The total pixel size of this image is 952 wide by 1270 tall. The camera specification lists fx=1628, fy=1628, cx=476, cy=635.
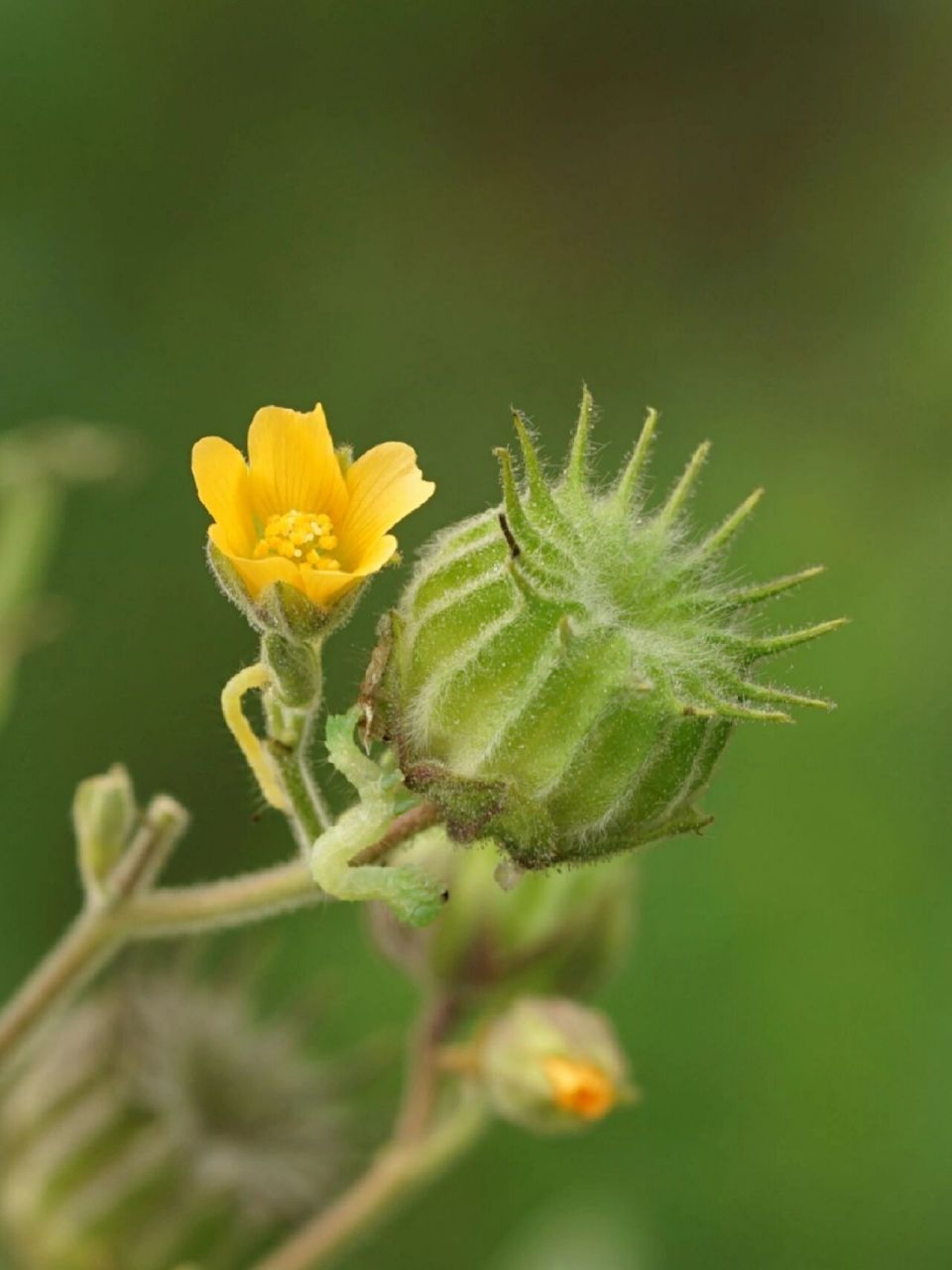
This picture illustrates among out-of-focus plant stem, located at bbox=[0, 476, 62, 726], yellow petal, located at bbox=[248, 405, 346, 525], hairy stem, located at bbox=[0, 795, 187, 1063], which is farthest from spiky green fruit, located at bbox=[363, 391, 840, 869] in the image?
out-of-focus plant stem, located at bbox=[0, 476, 62, 726]

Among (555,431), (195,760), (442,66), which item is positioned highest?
(442,66)

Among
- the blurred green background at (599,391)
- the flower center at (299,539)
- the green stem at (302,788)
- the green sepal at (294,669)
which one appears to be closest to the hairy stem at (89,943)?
the green stem at (302,788)

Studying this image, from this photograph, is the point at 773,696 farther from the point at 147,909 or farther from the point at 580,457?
the point at 147,909

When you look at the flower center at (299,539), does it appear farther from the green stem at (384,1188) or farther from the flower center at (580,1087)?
the green stem at (384,1188)

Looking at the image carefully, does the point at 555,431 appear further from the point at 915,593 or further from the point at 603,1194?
the point at 603,1194

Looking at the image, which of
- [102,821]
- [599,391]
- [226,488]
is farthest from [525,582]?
[599,391]

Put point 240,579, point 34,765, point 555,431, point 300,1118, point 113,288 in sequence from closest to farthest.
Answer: point 240,579, point 300,1118, point 34,765, point 113,288, point 555,431

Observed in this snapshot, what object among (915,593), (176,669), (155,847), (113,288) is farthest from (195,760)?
(155,847)
